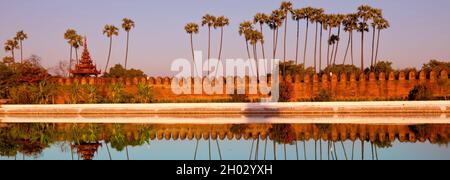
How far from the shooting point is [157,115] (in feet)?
71.6

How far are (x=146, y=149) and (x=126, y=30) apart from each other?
102 feet

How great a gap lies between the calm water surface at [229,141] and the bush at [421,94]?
32.9 feet

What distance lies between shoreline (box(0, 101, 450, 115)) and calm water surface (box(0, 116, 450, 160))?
13.4 feet

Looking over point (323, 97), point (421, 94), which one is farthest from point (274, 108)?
point (421, 94)

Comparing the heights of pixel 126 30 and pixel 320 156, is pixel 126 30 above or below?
above

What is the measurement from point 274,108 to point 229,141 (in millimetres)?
8569

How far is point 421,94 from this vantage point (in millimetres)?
26578

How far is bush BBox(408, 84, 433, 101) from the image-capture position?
2620cm

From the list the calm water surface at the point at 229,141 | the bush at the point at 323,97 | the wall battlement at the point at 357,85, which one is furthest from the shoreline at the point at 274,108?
the wall battlement at the point at 357,85

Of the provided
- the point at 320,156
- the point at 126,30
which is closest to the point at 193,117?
the point at 320,156

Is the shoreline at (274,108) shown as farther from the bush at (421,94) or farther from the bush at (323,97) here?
the bush at (323,97)

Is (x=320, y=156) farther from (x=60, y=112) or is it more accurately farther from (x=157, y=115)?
(x=60, y=112)

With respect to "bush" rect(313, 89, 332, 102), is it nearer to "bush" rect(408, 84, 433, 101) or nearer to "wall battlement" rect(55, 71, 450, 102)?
"wall battlement" rect(55, 71, 450, 102)

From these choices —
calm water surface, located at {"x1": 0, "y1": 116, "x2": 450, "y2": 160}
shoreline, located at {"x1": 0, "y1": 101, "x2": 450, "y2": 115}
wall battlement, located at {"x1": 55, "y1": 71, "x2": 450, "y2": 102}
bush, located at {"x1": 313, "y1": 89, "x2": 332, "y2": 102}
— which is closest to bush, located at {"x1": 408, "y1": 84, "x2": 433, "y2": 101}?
wall battlement, located at {"x1": 55, "y1": 71, "x2": 450, "y2": 102}
